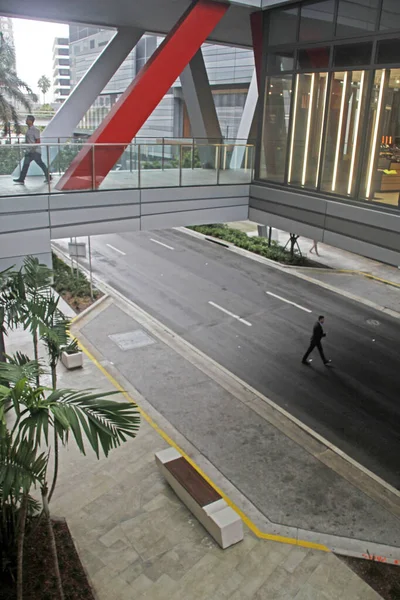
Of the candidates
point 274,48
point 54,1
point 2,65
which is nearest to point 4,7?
point 54,1

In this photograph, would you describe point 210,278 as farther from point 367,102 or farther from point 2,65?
point 2,65

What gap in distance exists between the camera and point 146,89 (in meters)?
13.1

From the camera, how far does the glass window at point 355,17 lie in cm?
1148

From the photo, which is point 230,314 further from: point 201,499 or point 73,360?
point 201,499

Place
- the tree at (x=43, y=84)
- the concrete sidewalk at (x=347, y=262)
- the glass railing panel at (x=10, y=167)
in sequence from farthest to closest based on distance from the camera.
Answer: the tree at (x=43, y=84), the concrete sidewalk at (x=347, y=262), the glass railing panel at (x=10, y=167)

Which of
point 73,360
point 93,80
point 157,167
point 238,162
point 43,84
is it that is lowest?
point 73,360

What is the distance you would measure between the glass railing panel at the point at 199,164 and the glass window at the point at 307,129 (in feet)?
7.31

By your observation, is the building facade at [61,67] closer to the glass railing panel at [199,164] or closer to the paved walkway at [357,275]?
the paved walkway at [357,275]

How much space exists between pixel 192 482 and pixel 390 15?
10526mm

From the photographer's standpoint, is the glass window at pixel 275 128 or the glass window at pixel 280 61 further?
Answer: the glass window at pixel 275 128

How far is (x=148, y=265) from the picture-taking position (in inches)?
974

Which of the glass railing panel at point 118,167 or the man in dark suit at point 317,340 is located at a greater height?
the glass railing panel at point 118,167

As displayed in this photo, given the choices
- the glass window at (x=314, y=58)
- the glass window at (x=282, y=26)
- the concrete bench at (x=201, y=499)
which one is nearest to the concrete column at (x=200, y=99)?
the glass window at (x=282, y=26)

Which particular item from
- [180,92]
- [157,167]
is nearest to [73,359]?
[157,167]
